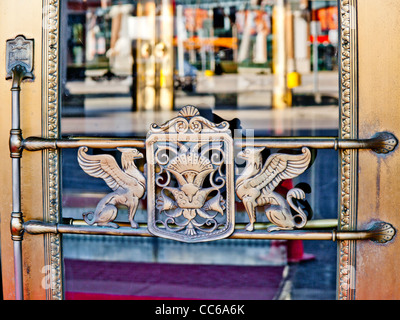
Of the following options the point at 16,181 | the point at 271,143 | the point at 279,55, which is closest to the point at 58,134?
the point at 16,181

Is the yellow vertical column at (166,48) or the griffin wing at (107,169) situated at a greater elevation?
the yellow vertical column at (166,48)

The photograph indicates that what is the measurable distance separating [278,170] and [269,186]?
0.19 ft

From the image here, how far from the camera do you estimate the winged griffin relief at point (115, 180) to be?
75.4 inches

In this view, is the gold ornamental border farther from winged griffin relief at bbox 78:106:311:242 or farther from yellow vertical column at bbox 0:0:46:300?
winged griffin relief at bbox 78:106:311:242

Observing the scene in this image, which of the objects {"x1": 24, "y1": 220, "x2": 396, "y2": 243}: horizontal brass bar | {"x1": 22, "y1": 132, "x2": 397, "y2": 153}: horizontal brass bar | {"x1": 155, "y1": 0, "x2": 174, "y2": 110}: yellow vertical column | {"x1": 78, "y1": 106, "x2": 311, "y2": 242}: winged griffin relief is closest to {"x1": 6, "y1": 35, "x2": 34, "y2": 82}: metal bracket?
{"x1": 22, "y1": 132, "x2": 397, "y2": 153}: horizontal brass bar

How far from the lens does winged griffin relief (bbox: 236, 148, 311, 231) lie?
1.87 meters

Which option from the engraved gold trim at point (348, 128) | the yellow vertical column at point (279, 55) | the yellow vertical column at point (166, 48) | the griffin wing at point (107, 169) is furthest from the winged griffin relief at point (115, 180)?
the yellow vertical column at point (279, 55)

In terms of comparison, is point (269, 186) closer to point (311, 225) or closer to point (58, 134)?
point (311, 225)

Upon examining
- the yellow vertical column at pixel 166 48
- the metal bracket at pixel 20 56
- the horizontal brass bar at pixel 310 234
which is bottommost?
the horizontal brass bar at pixel 310 234

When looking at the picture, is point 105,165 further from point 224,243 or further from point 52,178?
point 224,243

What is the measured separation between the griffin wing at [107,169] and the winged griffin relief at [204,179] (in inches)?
0.8

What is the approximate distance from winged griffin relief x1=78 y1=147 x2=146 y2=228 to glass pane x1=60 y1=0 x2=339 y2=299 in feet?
0.14

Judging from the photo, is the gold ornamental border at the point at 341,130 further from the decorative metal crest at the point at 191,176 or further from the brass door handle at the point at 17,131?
the decorative metal crest at the point at 191,176
